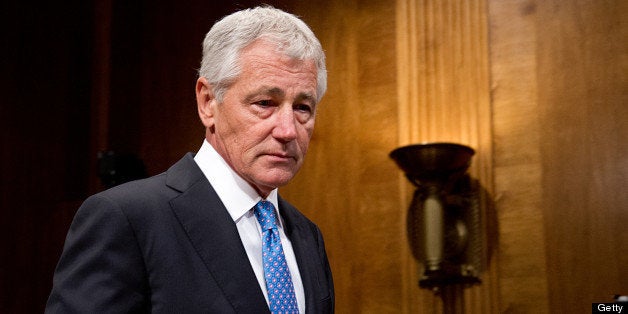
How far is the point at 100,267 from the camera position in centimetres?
167

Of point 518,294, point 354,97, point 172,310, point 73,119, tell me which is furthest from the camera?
point 73,119

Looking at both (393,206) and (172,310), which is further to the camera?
(393,206)

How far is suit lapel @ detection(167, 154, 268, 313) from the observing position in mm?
1764

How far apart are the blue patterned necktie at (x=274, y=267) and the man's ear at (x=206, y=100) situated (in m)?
0.25

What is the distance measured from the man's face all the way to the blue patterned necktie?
0.05 m

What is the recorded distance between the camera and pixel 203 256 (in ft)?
5.85

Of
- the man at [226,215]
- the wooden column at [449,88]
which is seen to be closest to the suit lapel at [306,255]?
the man at [226,215]

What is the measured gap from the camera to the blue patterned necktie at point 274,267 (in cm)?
183

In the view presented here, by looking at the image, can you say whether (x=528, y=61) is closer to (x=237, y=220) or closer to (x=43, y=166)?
(x=237, y=220)

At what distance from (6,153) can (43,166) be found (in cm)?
24

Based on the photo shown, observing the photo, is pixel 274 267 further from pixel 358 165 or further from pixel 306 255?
pixel 358 165

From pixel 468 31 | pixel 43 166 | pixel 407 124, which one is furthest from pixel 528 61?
pixel 43 166
